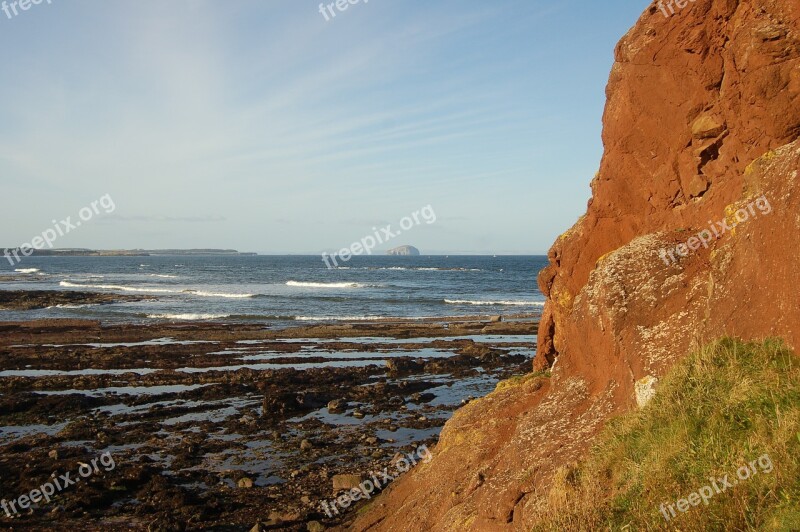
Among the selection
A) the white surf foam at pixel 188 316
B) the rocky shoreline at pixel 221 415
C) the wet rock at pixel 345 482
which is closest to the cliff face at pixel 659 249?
the wet rock at pixel 345 482

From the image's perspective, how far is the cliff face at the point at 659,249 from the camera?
24.4 feet

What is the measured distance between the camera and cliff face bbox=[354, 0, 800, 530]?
7438 millimetres

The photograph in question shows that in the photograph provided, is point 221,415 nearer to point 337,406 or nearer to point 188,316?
point 337,406

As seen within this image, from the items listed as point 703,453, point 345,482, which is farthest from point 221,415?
point 703,453

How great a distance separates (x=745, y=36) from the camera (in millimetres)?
8711

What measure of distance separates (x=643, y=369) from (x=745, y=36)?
193 inches
